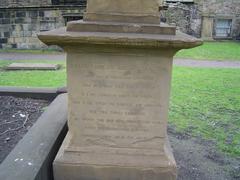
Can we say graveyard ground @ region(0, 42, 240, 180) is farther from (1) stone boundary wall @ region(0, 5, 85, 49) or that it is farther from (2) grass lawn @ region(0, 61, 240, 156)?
(1) stone boundary wall @ region(0, 5, 85, 49)

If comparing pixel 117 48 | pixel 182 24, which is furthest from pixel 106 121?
pixel 182 24

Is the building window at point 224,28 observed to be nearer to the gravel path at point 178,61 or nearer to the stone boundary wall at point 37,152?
the gravel path at point 178,61

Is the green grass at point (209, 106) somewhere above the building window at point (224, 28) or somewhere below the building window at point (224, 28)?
below

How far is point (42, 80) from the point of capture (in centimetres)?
781

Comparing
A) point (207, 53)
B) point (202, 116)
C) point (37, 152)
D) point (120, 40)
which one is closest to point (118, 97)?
point (120, 40)

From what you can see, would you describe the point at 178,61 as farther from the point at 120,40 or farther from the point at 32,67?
the point at 120,40

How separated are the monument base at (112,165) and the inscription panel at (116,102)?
102 millimetres

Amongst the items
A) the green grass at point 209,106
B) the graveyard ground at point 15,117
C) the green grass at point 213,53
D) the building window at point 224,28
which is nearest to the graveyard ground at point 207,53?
the green grass at point 213,53

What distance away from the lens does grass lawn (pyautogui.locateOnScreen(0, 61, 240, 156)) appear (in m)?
4.63

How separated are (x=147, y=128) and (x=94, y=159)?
0.59m

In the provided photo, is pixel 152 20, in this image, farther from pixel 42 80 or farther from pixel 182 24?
pixel 182 24

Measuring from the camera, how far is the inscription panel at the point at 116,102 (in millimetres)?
2697

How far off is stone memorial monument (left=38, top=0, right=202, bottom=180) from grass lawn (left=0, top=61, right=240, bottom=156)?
1705 millimetres

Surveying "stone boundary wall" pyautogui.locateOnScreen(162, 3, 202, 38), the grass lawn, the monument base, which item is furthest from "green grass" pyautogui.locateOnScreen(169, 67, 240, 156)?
"stone boundary wall" pyautogui.locateOnScreen(162, 3, 202, 38)
